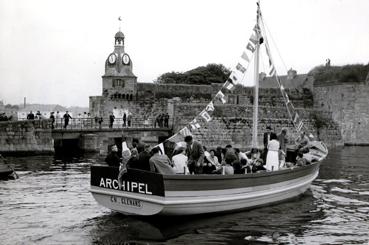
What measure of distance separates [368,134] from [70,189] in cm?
3365

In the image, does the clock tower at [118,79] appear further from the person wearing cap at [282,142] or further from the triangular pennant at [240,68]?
the triangular pennant at [240,68]

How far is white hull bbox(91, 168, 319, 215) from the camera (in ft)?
38.9

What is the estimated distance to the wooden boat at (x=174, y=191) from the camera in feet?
38.6

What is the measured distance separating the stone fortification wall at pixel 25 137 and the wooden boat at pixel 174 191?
18.7 m

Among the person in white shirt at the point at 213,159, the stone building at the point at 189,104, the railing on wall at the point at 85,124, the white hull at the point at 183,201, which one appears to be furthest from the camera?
the stone building at the point at 189,104

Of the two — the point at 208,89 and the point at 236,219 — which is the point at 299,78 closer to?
the point at 208,89

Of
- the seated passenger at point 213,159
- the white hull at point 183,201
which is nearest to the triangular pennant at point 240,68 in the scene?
the seated passenger at point 213,159

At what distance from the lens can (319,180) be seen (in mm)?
21219

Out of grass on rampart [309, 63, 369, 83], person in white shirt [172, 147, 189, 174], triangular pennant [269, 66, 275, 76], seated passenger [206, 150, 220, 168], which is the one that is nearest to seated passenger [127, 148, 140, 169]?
person in white shirt [172, 147, 189, 174]

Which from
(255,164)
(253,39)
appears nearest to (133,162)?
(255,164)

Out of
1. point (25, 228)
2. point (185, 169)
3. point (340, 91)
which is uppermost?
point (340, 91)

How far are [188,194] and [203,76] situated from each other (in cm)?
5669

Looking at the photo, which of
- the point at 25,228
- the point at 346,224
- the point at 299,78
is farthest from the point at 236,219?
the point at 299,78

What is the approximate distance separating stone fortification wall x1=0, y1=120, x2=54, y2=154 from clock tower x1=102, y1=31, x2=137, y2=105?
1577 centimetres
